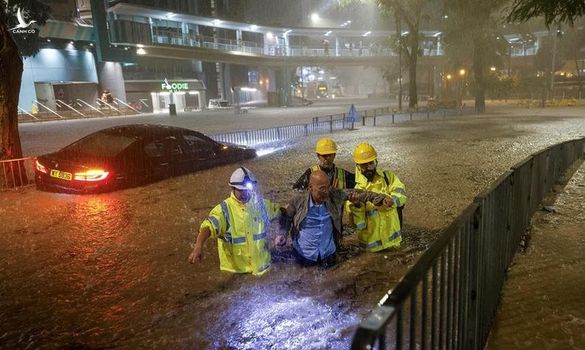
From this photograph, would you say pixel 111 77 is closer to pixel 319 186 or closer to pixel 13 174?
pixel 13 174

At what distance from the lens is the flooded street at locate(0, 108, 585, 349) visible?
11.6 ft

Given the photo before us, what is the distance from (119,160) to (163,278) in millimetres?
4342

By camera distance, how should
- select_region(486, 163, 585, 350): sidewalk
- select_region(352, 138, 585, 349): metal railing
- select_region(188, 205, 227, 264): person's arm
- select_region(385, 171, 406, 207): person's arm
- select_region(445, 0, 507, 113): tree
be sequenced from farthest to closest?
select_region(445, 0, 507, 113): tree
select_region(385, 171, 406, 207): person's arm
select_region(188, 205, 227, 264): person's arm
select_region(486, 163, 585, 350): sidewalk
select_region(352, 138, 585, 349): metal railing

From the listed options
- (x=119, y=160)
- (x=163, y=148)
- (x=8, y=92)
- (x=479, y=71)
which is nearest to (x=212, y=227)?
(x=119, y=160)

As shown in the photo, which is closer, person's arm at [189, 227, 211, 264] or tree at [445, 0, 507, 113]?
person's arm at [189, 227, 211, 264]

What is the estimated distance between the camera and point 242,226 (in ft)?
13.7

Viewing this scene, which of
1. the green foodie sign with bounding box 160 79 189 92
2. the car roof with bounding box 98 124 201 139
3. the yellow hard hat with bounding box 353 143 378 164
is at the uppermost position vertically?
the green foodie sign with bounding box 160 79 189 92

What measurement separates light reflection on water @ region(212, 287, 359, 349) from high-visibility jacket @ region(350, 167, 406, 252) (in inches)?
47.3

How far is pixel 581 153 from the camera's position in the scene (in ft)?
37.0

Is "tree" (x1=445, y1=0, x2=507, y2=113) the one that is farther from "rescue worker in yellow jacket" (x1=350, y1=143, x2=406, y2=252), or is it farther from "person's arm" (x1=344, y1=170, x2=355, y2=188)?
"rescue worker in yellow jacket" (x1=350, y1=143, x2=406, y2=252)

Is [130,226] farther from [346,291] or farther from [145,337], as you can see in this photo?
[346,291]

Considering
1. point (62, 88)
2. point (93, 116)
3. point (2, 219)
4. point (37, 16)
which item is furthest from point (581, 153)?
point (62, 88)

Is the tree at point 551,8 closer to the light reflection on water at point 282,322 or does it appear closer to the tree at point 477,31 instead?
the light reflection on water at point 282,322

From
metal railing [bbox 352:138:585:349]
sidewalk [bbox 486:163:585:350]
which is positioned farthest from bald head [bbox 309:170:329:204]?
sidewalk [bbox 486:163:585:350]
